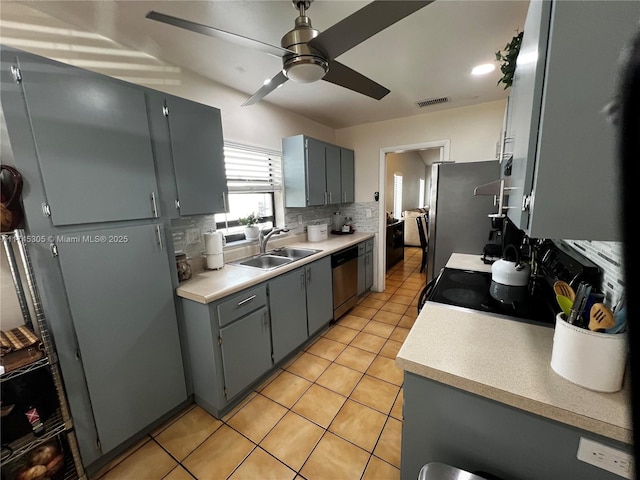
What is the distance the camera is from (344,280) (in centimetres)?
301

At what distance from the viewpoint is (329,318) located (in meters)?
2.79

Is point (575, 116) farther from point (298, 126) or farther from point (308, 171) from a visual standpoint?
point (298, 126)

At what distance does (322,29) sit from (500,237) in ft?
7.39

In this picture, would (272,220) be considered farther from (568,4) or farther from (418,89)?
(568,4)

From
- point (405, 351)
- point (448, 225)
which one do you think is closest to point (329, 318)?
point (448, 225)

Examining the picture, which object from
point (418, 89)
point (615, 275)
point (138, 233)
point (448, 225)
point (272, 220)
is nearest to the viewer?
point (615, 275)

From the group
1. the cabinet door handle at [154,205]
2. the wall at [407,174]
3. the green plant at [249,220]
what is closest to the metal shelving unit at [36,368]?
the cabinet door handle at [154,205]

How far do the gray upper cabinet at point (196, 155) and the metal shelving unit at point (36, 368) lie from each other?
0.76 meters

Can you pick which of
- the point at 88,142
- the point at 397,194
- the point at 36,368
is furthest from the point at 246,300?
the point at 397,194

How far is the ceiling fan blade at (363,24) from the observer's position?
0.88 metres

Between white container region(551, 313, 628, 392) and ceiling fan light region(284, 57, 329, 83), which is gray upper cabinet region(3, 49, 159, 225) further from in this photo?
white container region(551, 313, 628, 392)

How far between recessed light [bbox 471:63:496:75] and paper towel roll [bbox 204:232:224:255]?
252 centimetres

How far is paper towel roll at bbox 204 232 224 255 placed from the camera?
2.04m

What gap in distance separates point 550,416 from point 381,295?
311 centimetres
